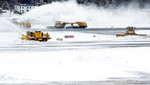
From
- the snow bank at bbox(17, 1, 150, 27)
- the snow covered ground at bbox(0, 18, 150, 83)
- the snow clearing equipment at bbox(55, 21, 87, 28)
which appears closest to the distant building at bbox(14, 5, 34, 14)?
the snow bank at bbox(17, 1, 150, 27)

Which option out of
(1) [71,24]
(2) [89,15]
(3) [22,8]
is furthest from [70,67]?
(3) [22,8]

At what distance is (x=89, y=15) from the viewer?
7956 centimetres

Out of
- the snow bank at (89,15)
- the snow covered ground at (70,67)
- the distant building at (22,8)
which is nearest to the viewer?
the snow covered ground at (70,67)

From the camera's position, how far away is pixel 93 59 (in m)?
23.6

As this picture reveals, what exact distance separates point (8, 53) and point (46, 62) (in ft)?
22.9

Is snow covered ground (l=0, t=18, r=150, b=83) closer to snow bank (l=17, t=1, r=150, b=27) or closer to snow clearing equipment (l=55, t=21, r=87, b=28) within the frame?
snow bank (l=17, t=1, r=150, b=27)

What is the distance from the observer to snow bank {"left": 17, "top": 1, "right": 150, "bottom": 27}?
67125 mm

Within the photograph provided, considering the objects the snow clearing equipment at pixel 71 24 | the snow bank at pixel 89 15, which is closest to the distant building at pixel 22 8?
the snow bank at pixel 89 15

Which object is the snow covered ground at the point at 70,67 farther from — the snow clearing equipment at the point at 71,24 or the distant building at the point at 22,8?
the distant building at the point at 22,8

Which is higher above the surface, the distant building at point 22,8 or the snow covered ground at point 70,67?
the distant building at point 22,8

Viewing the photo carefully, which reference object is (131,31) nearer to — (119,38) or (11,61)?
(119,38)

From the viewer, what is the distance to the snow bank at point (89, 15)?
6712 cm

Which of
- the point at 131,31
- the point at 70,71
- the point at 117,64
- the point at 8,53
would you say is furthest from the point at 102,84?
the point at 131,31

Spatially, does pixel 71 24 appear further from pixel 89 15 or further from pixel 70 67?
pixel 70 67
